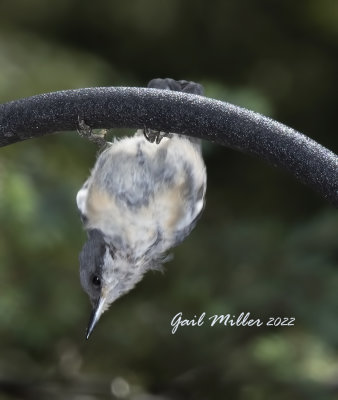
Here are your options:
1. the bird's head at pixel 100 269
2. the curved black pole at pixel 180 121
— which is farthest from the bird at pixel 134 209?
the curved black pole at pixel 180 121

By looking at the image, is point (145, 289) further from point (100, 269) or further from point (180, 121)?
point (180, 121)

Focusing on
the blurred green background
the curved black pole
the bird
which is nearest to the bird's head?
the bird

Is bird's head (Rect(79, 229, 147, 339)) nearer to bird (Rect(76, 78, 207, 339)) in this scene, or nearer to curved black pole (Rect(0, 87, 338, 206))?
bird (Rect(76, 78, 207, 339))

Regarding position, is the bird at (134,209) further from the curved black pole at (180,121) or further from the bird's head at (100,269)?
the curved black pole at (180,121)


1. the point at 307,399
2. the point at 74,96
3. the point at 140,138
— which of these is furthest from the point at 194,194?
the point at 307,399

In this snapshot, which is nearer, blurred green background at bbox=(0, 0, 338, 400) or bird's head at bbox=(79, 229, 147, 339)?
bird's head at bbox=(79, 229, 147, 339)

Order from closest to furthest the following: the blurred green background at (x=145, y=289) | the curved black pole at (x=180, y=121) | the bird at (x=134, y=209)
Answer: the curved black pole at (x=180, y=121) < the bird at (x=134, y=209) < the blurred green background at (x=145, y=289)
